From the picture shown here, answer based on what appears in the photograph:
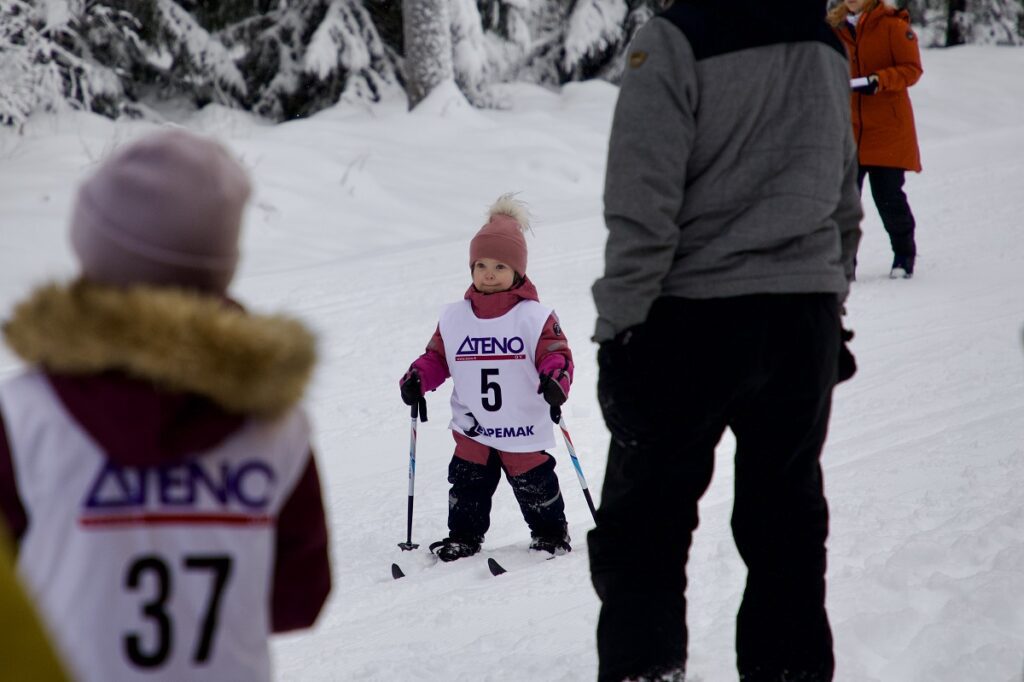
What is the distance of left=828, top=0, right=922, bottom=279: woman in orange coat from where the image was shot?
22.9ft

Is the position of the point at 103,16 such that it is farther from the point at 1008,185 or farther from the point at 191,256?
the point at 191,256

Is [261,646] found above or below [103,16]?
above

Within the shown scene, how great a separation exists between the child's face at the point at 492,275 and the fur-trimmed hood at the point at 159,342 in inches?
121

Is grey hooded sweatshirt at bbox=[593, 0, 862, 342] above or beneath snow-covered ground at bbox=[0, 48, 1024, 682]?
above

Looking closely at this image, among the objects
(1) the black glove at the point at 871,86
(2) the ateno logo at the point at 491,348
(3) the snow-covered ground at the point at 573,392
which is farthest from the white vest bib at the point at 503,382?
(1) the black glove at the point at 871,86

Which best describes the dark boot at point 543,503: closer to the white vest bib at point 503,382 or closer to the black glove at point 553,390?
the white vest bib at point 503,382

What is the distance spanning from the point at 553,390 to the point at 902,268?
448 centimetres

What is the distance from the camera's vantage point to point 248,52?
1518cm

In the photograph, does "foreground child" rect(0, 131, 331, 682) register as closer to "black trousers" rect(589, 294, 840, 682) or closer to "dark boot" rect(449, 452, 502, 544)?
"black trousers" rect(589, 294, 840, 682)

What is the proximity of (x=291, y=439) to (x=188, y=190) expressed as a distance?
0.41 metres

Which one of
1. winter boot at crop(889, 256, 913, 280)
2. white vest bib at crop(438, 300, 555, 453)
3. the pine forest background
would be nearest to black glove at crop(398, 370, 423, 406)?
white vest bib at crop(438, 300, 555, 453)

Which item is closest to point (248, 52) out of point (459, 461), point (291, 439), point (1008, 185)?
point (1008, 185)

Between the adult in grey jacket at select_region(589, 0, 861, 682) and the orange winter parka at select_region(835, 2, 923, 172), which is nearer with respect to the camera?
the adult in grey jacket at select_region(589, 0, 861, 682)

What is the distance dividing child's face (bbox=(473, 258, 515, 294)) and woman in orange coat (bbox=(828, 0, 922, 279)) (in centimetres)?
349
